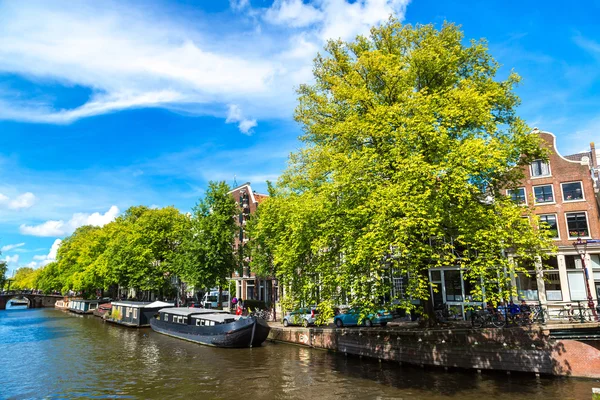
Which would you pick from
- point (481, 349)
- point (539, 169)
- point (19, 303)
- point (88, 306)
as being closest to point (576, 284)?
point (539, 169)

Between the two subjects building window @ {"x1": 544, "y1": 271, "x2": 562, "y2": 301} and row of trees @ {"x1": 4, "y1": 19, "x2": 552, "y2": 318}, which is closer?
row of trees @ {"x1": 4, "y1": 19, "x2": 552, "y2": 318}

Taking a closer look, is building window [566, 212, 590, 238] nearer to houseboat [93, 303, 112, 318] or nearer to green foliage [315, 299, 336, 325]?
green foliage [315, 299, 336, 325]

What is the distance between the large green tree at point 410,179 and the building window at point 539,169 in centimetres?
965

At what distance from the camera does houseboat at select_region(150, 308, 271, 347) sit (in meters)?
29.3

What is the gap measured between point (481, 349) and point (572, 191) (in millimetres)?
17967

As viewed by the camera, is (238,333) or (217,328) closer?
(238,333)

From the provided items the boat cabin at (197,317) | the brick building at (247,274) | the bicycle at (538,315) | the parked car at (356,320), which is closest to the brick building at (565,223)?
the bicycle at (538,315)

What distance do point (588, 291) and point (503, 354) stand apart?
1279 centimetres

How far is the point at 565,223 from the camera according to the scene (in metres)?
30.4

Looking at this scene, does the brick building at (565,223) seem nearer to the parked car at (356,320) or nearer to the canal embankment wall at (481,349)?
the canal embankment wall at (481,349)

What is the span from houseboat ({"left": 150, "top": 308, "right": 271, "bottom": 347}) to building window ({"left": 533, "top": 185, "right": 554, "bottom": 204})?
2467 centimetres

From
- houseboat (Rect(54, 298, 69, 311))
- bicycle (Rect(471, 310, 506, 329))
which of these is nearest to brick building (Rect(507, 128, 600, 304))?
bicycle (Rect(471, 310, 506, 329))

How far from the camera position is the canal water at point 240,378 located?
17.4 metres

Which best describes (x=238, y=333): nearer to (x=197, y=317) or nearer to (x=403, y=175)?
(x=197, y=317)
